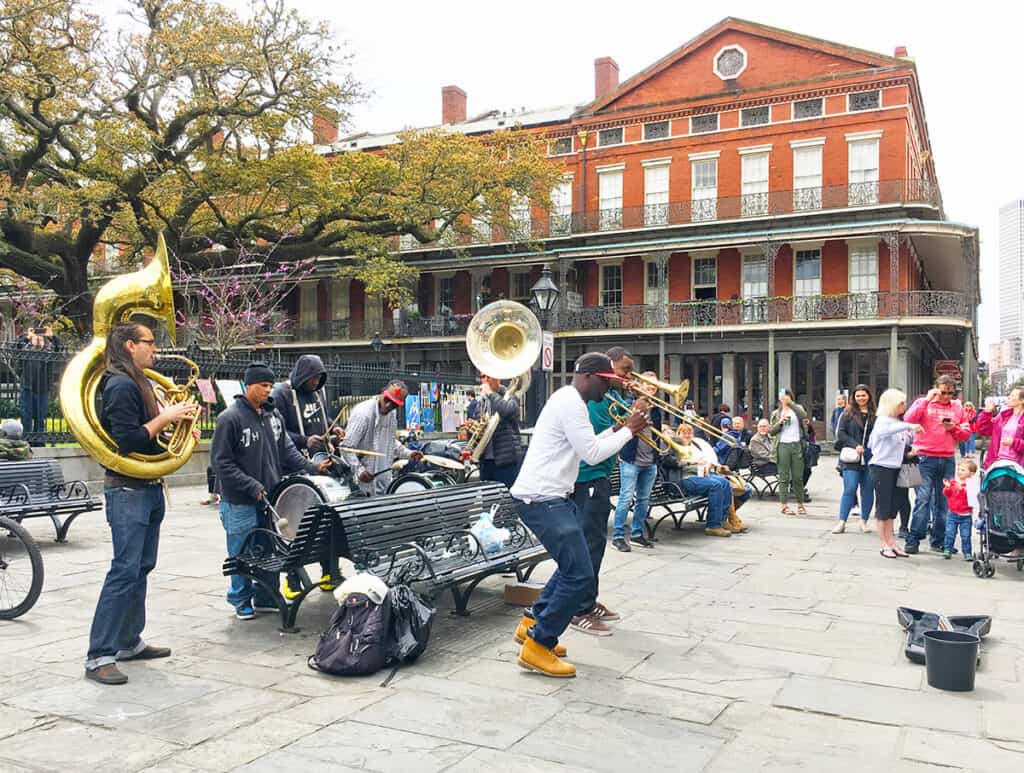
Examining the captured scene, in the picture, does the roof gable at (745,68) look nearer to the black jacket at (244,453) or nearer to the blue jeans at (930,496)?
the blue jeans at (930,496)

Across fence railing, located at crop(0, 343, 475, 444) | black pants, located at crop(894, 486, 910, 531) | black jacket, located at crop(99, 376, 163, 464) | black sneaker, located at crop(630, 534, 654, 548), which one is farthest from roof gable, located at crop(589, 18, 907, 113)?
black jacket, located at crop(99, 376, 163, 464)

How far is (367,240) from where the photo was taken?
25.1m

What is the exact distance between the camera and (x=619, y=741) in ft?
13.3

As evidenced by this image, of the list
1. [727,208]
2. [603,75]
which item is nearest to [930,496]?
[727,208]

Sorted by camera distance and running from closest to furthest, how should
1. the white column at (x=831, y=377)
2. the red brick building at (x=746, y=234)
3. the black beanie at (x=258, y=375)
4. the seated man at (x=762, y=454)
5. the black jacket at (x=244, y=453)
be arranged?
the black jacket at (x=244, y=453) → the black beanie at (x=258, y=375) → the seated man at (x=762, y=454) → the white column at (x=831, y=377) → the red brick building at (x=746, y=234)

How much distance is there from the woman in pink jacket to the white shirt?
16.9 ft

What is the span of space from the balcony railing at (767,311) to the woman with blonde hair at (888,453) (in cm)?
2047

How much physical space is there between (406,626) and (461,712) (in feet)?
2.85

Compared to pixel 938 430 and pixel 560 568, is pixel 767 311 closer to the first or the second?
pixel 938 430

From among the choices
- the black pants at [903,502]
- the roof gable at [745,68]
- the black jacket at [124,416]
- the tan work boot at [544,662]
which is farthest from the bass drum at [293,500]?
the roof gable at [745,68]

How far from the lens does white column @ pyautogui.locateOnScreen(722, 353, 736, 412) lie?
30.4 meters

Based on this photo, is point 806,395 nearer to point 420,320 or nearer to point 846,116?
point 846,116

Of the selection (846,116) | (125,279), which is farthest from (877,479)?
(846,116)

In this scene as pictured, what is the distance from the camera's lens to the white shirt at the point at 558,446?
5020 mm
